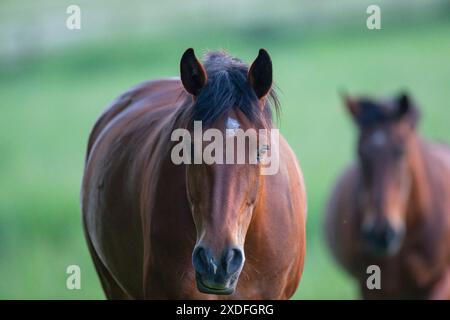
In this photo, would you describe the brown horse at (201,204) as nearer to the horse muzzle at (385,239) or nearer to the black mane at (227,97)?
the black mane at (227,97)

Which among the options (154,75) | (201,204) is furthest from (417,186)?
(154,75)

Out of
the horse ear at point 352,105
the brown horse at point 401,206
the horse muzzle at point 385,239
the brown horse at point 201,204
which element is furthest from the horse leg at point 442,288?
the brown horse at point 201,204

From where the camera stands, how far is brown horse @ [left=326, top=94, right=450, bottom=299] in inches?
278

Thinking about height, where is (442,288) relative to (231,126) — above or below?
below

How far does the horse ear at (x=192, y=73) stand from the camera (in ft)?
13.7

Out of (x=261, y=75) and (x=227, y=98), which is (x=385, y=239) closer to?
(x=261, y=75)

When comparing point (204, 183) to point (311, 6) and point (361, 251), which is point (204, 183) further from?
point (311, 6)

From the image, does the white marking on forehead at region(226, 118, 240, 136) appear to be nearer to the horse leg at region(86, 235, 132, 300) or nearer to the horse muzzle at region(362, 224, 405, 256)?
the horse leg at region(86, 235, 132, 300)

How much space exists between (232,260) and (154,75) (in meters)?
12.1

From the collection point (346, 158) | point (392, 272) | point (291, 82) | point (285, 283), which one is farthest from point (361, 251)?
point (291, 82)

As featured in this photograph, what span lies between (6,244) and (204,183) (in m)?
9.09

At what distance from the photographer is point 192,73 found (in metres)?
4.22

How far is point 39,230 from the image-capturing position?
490 inches

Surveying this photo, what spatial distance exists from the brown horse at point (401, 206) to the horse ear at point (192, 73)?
10.3 ft
